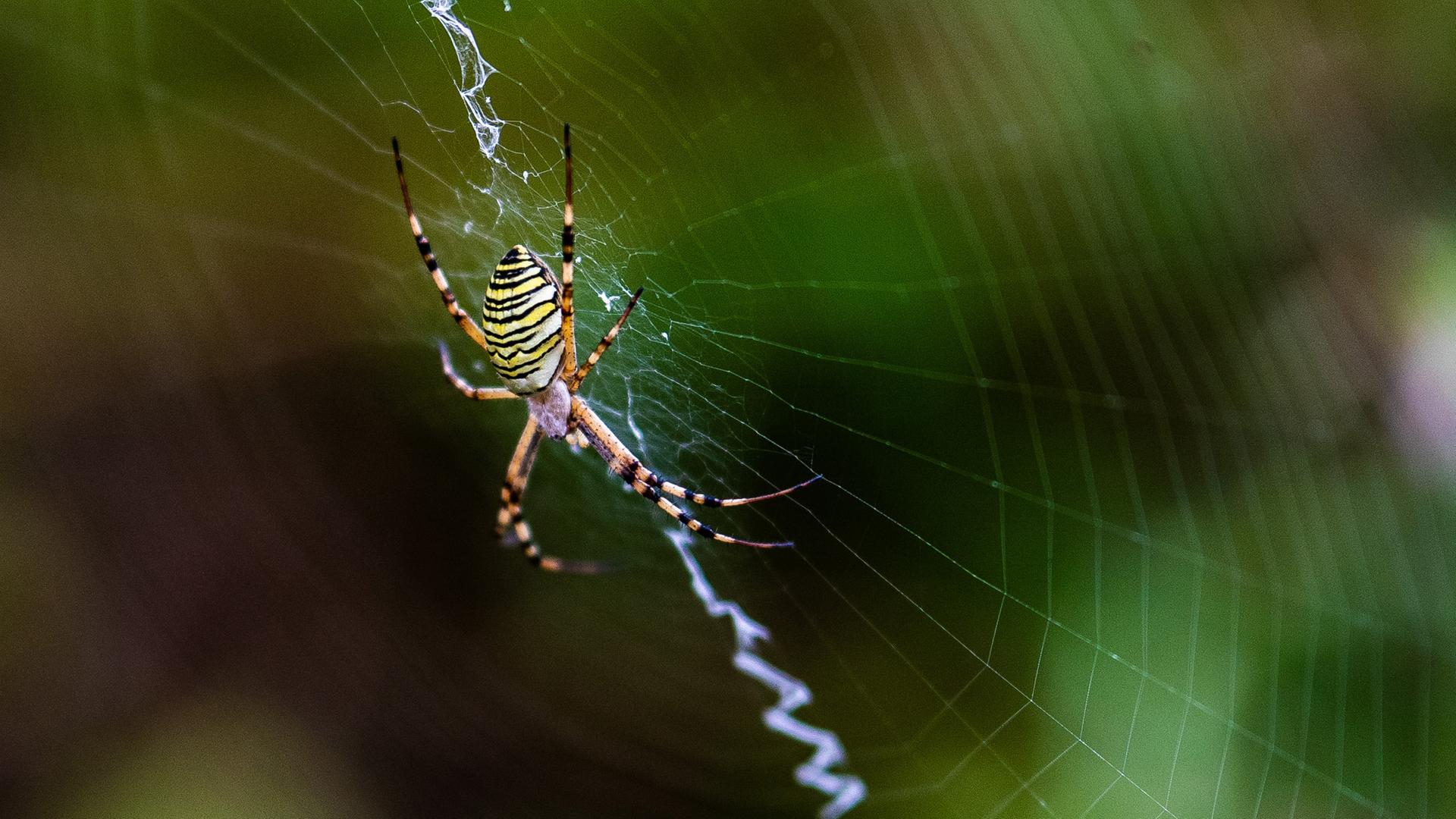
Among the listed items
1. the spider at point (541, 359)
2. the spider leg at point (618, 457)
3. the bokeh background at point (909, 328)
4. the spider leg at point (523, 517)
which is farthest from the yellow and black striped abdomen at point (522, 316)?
the spider leg at point (523, 517)

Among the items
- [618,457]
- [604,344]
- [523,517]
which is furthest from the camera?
[523,517]

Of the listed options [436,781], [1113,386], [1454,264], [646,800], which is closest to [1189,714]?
[1113,386]

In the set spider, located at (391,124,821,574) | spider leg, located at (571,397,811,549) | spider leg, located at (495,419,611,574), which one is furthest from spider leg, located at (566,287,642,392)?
spider leg, located at (495,419,611,574)

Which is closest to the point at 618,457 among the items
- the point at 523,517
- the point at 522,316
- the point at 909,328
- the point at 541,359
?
the point at 541,359

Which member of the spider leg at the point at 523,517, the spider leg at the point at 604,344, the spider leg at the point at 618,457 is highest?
the spider leg at the point at 604,344

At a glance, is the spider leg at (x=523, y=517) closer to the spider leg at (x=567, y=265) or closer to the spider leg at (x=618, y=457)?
the spider leg at (x=618, y=457)

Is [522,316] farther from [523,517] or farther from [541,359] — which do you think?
[523,517]

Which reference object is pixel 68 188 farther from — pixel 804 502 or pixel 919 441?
pixel 919 441
